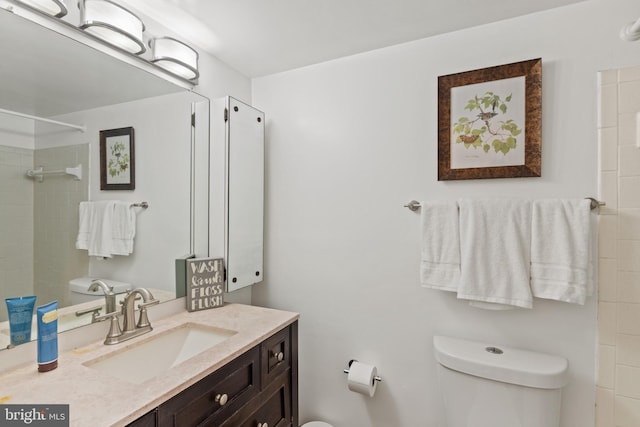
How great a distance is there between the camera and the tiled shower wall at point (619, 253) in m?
1.22

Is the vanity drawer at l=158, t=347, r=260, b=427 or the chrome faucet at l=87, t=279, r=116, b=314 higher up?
the chrome faucet at l=87, t=279, r=116, b=314

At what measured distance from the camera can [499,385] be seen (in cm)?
124

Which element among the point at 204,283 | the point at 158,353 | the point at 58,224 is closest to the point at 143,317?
the point at 158,353

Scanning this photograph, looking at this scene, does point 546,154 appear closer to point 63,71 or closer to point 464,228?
point 464,228

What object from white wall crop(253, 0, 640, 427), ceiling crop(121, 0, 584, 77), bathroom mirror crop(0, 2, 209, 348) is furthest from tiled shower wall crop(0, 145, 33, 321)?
white wall crop(253, 0, 640, 427)

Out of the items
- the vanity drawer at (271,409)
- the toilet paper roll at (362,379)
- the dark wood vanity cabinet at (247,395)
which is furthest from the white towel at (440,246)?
the vanity drawer at (271,409)

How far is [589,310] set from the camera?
1286 mm

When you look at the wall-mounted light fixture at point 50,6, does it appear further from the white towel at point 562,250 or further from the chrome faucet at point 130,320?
the white towel at point 562,250

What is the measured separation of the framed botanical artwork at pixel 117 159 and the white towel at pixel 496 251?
147cm

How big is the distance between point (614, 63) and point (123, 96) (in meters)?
1.99

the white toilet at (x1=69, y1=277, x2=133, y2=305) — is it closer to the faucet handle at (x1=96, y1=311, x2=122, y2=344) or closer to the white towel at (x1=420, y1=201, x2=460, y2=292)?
the faucet handle at (x1=96, y1=311, x2=122, y2=344)

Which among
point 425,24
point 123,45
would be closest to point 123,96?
point 123,45

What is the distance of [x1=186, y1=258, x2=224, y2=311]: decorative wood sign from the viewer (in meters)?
1.51

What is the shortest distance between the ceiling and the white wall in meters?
0.08
